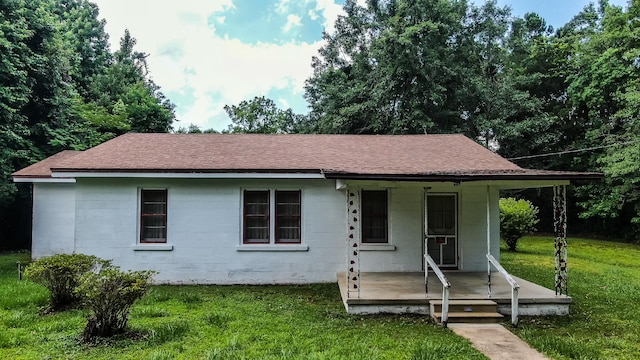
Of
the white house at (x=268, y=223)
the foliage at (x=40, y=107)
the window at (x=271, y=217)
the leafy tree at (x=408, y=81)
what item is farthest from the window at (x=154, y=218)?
the leafy tree at (x=408, y=81)

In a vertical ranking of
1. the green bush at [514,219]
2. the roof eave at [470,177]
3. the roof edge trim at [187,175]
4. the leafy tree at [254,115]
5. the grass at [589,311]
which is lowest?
the grass at [589,311]

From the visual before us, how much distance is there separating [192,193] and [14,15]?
1141 cm

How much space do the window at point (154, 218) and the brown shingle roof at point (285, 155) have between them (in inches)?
35.8

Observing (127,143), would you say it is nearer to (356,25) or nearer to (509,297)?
(509,297)

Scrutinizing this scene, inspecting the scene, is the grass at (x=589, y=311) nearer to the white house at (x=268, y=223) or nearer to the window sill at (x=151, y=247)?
the white house at (x=268, y=223)

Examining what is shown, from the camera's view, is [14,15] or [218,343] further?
[14,15]

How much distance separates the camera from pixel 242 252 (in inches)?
383

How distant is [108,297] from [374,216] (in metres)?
6.20

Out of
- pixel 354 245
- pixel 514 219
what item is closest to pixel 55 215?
pixel 354 245

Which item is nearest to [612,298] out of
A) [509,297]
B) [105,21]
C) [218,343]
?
[509,297]

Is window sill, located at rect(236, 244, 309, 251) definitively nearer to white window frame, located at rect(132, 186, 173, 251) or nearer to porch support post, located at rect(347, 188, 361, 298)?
porch support post, located at rect(347, 188, 361, 298)


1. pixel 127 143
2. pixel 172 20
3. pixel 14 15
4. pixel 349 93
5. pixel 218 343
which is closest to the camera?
pixel 218 343

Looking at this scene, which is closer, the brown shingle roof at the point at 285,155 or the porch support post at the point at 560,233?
the porch support post at the point at 560,233

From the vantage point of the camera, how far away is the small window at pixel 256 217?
9.85m
